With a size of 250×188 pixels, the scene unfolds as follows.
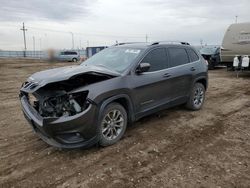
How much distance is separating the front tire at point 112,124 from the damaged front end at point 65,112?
22 cm

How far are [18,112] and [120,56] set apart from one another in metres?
3.25

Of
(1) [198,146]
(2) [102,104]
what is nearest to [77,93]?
(2) [102,104]

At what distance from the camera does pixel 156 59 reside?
17.8 ft

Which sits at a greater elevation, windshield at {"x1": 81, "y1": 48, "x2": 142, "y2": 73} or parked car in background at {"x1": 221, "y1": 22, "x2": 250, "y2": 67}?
parked car in background at {"x1": 221, "y1": 22, "x2": 250, "y2": 67}

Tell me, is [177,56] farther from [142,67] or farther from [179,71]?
[142,67]

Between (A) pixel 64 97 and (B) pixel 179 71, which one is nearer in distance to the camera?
(A) pixel 64 97

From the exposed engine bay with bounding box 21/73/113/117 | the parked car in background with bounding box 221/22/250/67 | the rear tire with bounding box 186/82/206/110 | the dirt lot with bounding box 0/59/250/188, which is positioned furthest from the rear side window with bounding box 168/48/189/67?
the parked car in background with bounding box 221/22/250/67

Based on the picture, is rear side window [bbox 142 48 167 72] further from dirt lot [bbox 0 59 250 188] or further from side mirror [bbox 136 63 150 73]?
dirt lot [bbox 0 59 250 188]

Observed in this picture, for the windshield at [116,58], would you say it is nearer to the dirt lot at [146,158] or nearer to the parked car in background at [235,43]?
the dirt lot at [146,158]

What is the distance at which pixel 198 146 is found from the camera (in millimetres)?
4477

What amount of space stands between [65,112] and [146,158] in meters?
1.41

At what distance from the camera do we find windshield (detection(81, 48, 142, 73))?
495cm

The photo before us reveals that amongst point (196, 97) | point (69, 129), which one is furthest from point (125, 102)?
point (196, 97)

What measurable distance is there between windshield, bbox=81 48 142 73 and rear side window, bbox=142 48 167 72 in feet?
0.77
